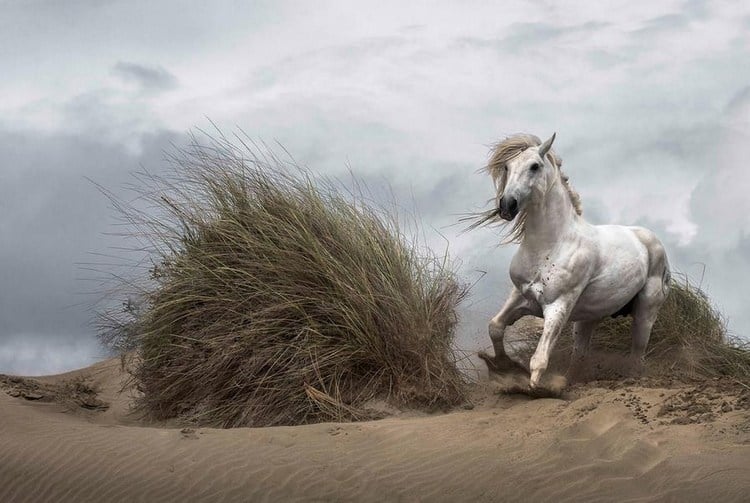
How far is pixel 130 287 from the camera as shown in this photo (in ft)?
34.1

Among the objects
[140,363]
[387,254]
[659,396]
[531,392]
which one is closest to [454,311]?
[387,254]

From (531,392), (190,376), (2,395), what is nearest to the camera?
(531,392)

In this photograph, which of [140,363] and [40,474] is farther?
[140,363]

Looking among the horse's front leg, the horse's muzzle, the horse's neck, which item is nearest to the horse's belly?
the horse's front leg

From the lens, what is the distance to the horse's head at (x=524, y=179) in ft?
28.1

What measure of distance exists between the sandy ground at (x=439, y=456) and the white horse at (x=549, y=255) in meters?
0.77

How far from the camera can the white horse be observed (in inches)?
346

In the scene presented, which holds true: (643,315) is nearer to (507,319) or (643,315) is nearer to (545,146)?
(507,319)

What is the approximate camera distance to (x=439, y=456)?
723 cm

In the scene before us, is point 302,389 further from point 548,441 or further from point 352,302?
point 548,441

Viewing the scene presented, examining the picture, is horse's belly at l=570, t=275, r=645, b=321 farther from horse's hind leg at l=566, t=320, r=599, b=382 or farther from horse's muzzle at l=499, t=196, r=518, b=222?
horse's muzzle at l=499, t=196, r=518, b=222

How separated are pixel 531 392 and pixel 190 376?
314 cm

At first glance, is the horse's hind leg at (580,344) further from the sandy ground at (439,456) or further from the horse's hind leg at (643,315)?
the sandy ground at (439,456)

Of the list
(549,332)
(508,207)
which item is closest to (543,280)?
(549,332)
